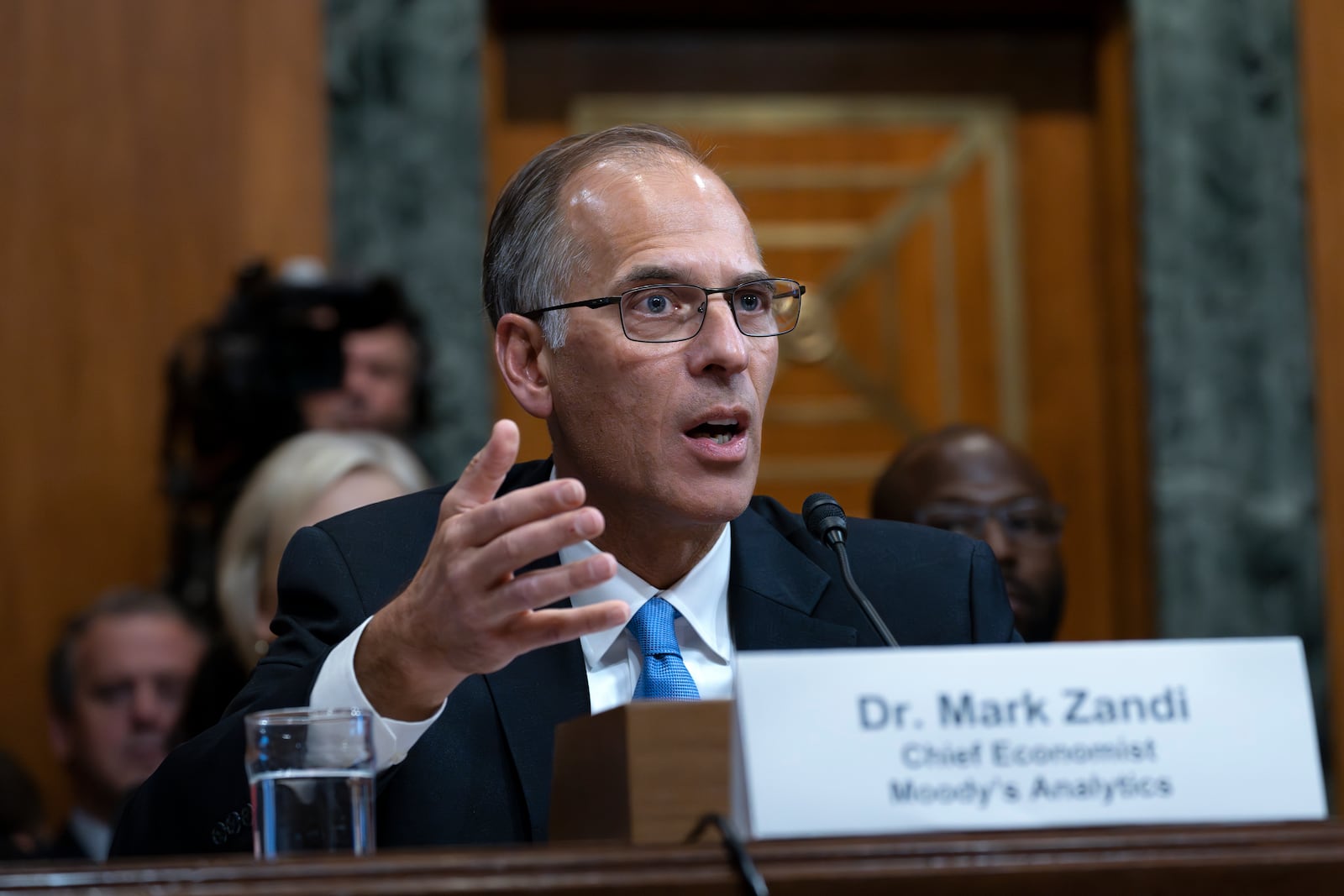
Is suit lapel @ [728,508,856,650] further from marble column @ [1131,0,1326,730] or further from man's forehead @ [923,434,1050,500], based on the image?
marble column @ [1131,0,1326,730]

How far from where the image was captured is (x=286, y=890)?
1060mm

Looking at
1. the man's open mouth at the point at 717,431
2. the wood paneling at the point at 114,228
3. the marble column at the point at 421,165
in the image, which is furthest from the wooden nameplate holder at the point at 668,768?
the wood paneling at the point at 114,228

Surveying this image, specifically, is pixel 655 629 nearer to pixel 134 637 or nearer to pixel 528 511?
pixel 528 511

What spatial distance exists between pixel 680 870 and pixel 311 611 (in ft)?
3.26

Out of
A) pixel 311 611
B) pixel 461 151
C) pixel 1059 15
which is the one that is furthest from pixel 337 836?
pixel 1059 15

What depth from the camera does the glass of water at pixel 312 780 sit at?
1296 millimetres

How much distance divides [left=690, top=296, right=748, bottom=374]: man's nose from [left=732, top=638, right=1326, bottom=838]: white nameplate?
32.9 inches

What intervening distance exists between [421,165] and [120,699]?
140 cm

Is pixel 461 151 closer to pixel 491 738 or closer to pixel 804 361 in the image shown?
pixel 804 361

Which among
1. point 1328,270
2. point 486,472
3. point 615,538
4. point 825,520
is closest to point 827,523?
point 825,520

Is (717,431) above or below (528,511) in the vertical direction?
above

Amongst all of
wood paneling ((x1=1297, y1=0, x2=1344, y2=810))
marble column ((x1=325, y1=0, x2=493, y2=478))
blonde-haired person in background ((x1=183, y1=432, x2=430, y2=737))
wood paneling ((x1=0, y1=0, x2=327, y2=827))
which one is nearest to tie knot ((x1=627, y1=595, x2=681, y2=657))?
blonde-haired person in background ((x1=183, y1=432, x2=430, y2=737))

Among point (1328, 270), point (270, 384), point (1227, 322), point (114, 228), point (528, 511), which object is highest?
point (114, 228)

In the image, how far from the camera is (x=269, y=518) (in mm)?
3064
